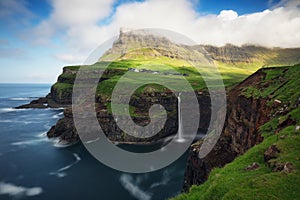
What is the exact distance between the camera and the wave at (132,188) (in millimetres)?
49487

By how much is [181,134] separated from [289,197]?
8627 centimetres

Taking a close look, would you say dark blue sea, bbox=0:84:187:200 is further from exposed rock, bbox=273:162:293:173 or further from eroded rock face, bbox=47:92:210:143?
exposed rock, bbox=273:162:293:173

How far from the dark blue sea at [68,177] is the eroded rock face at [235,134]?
11.9 m

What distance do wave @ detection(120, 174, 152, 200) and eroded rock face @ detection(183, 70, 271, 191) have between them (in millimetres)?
9694

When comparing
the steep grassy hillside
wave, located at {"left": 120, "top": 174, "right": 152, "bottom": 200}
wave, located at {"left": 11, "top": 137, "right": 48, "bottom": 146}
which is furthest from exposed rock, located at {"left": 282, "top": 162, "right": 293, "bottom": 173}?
wave, located at {"left": 11, "top": 137, "right": 48, "bottom": 146}

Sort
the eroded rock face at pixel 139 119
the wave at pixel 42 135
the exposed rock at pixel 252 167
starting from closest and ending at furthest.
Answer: the exposed rock at pixel 252 167, the eroded rock face at pixel 139 119, the wave at pixel 42 135

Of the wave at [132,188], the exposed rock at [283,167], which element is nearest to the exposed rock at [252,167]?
the exposed rock at [283,167]

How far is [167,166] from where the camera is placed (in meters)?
66.2

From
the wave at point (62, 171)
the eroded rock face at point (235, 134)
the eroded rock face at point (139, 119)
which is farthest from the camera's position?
the eroded rock face at point (139, 119)

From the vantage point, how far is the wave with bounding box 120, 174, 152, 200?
49.5 m

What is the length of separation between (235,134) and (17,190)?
4679cm

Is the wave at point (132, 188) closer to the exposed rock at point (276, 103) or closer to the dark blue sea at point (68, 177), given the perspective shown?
the dark blue sea at point (68, 177)

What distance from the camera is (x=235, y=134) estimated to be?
3950 centimetres

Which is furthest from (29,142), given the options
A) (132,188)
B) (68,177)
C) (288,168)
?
(288,168)
